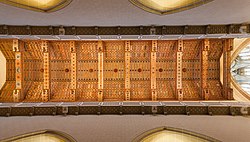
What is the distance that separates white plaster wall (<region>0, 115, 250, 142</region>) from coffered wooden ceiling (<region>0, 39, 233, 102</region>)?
10.9 ft

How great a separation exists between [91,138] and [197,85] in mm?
6284

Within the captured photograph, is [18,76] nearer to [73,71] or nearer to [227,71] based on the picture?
[73,71]

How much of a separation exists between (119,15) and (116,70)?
4284mm

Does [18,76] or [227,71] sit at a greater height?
[227,71]

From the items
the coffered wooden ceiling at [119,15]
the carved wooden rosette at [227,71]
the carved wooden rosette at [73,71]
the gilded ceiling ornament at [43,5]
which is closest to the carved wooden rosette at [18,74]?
the carved wooden rosette at [73,71]

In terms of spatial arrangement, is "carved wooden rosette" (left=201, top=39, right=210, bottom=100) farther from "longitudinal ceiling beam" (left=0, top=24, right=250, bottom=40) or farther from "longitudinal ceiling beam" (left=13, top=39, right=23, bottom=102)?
"longitudinal ceiling beam" (left=13, top=39, right=23, bottom=102)

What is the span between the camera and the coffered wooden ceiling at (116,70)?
404 inches

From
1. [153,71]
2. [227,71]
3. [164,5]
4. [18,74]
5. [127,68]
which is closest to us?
[164,5]

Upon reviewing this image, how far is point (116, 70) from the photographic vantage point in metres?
10.8

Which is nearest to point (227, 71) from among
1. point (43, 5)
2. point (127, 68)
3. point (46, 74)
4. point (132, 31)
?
point (127, 68)

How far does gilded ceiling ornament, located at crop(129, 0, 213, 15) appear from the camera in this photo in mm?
6371

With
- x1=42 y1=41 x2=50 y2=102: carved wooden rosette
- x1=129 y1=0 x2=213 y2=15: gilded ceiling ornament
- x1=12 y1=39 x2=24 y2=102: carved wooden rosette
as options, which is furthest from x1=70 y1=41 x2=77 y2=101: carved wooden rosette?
x1=129 y1=0 x2=213 y2=15: gilded ceiling ornament

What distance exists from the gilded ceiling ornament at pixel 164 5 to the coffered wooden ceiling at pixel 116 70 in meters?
3.61

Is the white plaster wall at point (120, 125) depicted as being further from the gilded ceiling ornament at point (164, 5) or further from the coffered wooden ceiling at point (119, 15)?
the gilded ceiling ornament at point (164, 5)
